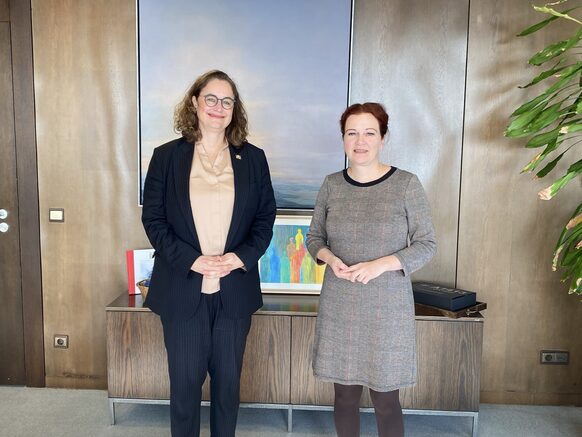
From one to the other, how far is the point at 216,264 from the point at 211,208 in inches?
8.3

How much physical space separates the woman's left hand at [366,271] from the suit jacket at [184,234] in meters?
0.39

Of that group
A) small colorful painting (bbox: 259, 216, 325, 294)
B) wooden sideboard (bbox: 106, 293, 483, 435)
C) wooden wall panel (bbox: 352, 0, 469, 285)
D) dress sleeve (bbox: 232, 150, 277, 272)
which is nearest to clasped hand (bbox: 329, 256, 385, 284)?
dress sleeve (bbox: 232, 150, 277, 272)

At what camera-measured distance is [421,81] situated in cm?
277

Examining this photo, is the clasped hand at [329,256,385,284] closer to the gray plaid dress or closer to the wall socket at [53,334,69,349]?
the gray plaid dress

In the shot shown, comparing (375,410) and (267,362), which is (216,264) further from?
(267,362)

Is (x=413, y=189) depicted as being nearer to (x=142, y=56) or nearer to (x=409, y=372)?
(x=409, y=372)

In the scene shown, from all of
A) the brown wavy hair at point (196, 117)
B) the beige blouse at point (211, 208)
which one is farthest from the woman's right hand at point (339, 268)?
the brown wavy hair at point (196, 117)

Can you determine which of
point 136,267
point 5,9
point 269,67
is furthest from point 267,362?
point 5,9

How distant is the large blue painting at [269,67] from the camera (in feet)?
9.00

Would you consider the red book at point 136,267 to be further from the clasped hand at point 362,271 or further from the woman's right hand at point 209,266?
the clasped hand at point 362,271

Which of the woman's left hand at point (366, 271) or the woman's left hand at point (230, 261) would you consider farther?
the woman's left hand at point (230, 261)

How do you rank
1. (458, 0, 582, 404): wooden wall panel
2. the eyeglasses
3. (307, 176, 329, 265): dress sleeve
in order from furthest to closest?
(458, 0, 582, 404): wooden wall panel → (307, 176, 329, 265): dress sleeve → the eyeglasses

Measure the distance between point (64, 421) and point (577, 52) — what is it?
3277mm

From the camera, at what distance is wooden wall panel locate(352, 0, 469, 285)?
274cm
